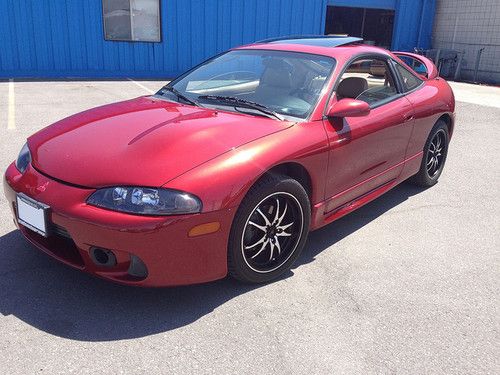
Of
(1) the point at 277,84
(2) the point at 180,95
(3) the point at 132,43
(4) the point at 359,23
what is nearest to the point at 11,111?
(2) the point at 180,95

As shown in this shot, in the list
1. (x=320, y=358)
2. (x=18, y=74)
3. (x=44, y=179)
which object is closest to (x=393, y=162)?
(x=320, y=358)

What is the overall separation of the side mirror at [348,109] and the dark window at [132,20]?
11375 millimetres

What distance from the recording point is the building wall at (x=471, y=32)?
15258mm

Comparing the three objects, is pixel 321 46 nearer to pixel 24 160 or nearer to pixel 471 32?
pixel 24 160

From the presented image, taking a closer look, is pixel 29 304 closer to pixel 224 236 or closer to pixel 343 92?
pixel 224 236

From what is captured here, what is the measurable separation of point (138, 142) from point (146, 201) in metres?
0.50

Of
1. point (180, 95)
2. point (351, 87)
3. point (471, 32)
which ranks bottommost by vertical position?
point (180, 95)

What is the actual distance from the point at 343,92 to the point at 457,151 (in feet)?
12.0

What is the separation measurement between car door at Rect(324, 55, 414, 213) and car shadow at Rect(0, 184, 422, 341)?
0.77m

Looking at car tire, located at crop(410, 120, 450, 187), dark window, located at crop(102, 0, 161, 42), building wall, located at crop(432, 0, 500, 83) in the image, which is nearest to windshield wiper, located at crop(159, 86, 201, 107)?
car tire, located at crop(410, 120, 450, 187)

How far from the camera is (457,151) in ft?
20.7

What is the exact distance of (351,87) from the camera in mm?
3465

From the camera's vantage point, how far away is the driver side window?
11.3ft

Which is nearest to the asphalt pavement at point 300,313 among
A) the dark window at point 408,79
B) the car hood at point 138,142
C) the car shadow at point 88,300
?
the car shadow at point 88,300
